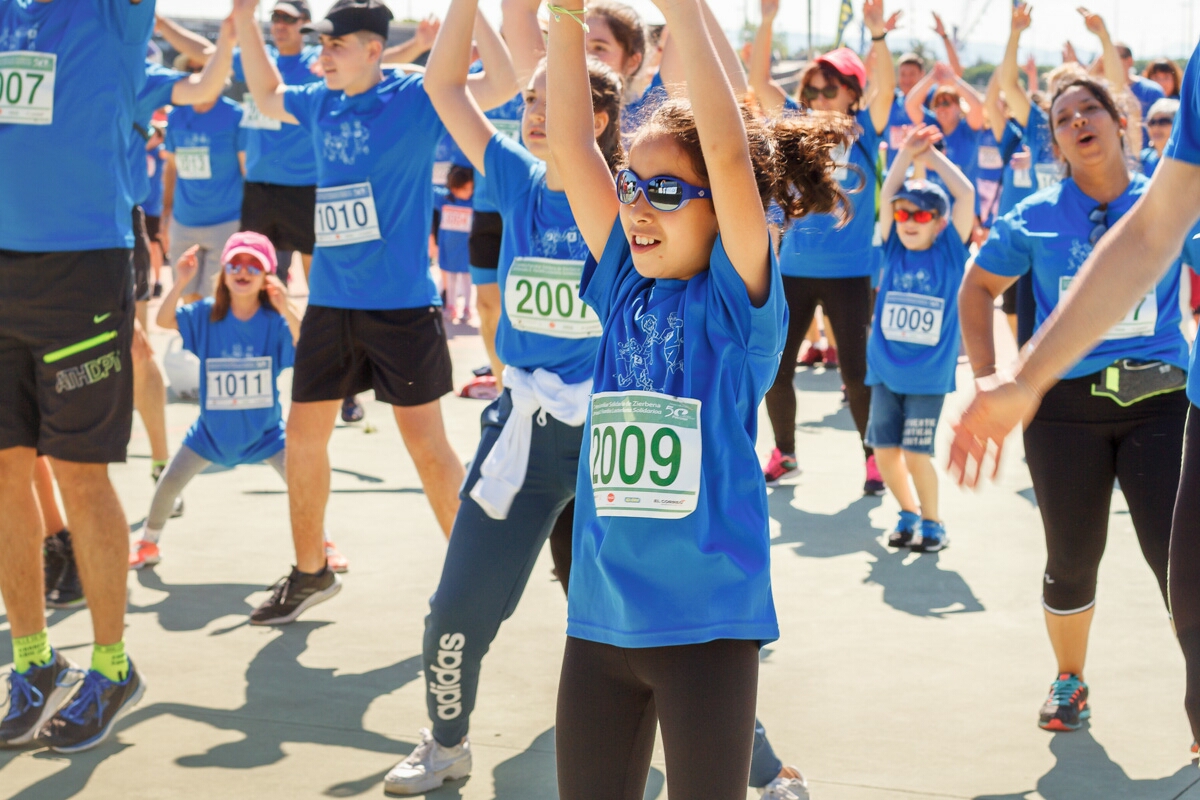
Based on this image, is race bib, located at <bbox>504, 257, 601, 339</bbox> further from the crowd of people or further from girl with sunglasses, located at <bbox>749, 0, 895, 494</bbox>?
girl with sunglasses, located at <bbox>749, 0, 895, 494</bbox>

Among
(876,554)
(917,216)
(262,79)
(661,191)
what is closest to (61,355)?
(262,79)

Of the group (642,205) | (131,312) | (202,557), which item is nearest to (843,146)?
(642,205)

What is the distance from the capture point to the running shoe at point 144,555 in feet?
18.6

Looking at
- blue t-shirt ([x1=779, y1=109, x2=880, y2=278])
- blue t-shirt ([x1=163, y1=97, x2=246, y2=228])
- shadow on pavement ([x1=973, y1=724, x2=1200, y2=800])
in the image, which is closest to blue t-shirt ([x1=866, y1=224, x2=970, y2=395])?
blue t-shirt ([x1=779, y1=109, x2=880, y2=278])

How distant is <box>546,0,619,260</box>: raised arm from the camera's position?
2.72m

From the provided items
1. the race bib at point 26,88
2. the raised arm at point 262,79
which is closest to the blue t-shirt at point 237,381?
the raised arm at point 262,79

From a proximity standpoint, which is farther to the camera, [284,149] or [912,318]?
[284,149]

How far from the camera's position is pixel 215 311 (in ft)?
19.5

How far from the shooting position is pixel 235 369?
19.0 feet

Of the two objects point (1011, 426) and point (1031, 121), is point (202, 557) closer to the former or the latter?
point (1011, 426)

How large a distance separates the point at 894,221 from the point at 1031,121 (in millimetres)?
1875

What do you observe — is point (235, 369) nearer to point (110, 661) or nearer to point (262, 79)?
point (262, 79)

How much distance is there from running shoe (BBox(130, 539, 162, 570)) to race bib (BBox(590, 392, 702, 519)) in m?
3.78

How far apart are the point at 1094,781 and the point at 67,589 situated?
367cm
